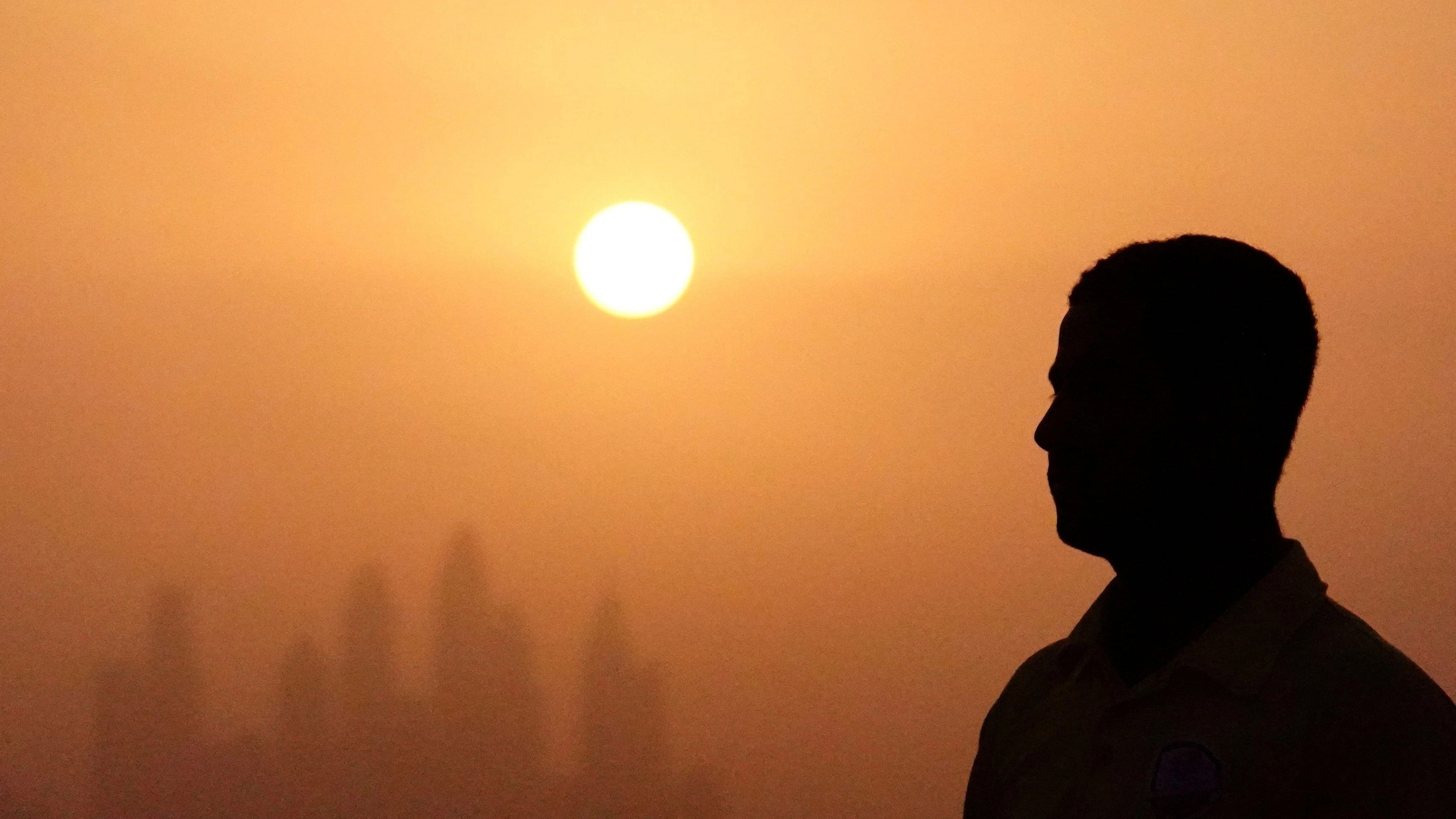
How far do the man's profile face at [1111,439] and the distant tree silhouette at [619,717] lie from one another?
2881 mm

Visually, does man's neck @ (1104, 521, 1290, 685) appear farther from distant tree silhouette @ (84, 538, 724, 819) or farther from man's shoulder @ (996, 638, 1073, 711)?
distant tree silhouette @ (84, 538, 724, 819)

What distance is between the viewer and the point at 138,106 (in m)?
3.71

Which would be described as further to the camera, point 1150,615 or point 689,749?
point 689,749

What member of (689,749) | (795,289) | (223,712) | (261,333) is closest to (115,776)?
(223,712)

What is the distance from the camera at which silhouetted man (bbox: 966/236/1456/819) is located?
32.0 inches

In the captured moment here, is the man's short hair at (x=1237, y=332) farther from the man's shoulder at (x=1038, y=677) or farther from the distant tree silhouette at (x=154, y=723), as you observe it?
the distant tree silhouette at (x=154, y=723)

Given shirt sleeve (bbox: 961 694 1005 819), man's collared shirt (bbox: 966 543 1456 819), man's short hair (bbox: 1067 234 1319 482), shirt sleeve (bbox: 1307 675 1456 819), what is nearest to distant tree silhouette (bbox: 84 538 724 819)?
shirt sleeve (bbox: 961 694 1005 819)

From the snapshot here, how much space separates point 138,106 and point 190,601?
1.59 m

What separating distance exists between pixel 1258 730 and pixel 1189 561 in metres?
0.15

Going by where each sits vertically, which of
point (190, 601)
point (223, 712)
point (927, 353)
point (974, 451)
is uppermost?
point (927, 353)

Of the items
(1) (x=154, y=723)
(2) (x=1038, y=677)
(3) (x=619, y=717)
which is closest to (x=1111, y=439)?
(2) (x=1038, y=677)

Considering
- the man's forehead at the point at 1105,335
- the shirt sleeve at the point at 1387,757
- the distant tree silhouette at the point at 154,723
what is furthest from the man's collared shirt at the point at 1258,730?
the distant tree silhouette at the point at 154,723

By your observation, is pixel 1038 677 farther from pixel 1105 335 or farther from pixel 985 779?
pixel 1105 335

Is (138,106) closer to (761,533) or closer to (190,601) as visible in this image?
(190,601)
